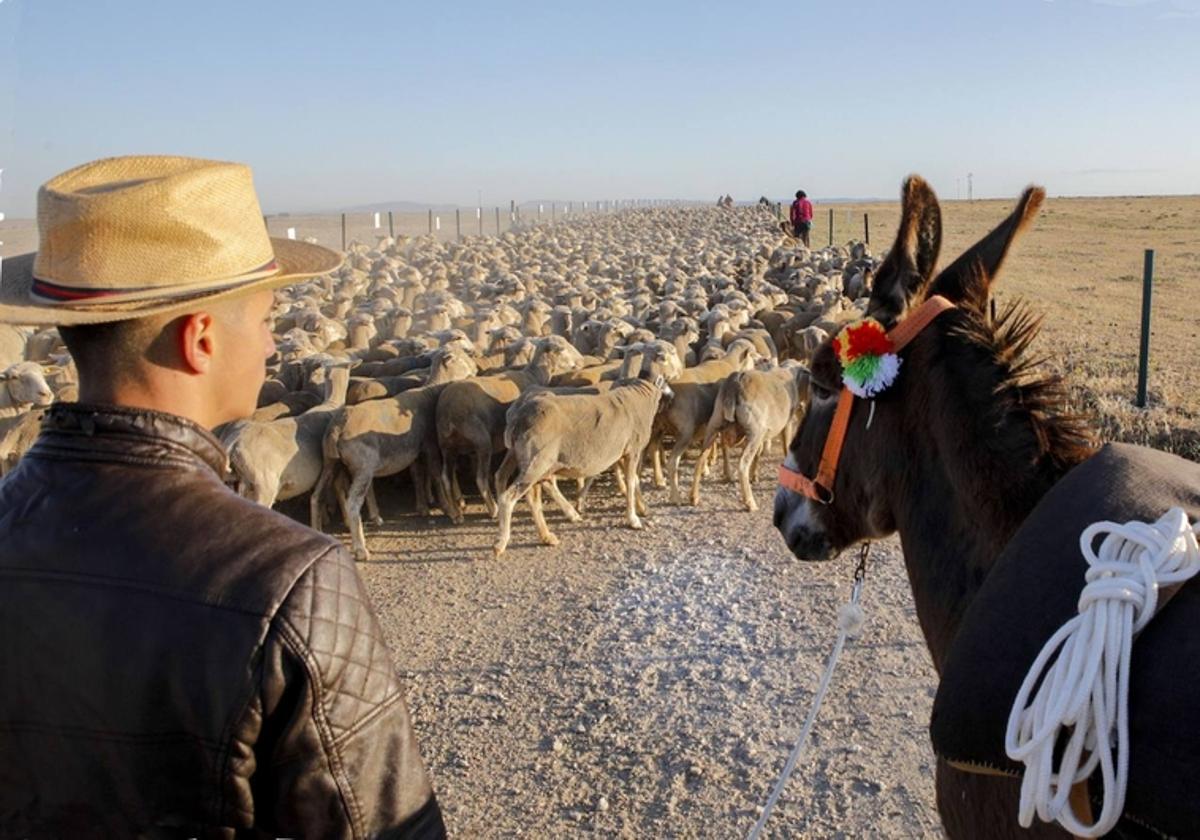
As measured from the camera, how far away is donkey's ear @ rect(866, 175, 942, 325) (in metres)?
2.68

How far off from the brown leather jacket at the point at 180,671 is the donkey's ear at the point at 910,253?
1.81 metres

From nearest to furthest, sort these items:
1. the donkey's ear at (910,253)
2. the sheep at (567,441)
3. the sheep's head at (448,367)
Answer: the donkey's ear at (910,253)
the sheep at (567,441)
the sheep's head at (448,367)

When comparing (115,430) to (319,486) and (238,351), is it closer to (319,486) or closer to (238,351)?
(238,351)

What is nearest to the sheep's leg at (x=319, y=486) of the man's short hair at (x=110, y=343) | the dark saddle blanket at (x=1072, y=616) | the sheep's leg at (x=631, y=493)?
the sheep's leg at (x=631, y=493)

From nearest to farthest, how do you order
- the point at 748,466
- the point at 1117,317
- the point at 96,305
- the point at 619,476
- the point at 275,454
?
the point at 96,305 < the point at 275,454 < the point at 748,466 < the point at 619,476 < the point at 1117,317

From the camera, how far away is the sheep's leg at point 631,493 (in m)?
9.70

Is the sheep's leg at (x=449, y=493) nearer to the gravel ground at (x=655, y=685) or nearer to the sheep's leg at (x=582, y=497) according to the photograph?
the gravel ground at (x=655, y=685)

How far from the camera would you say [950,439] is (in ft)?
7.95

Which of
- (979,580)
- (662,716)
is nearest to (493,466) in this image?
(662,716)

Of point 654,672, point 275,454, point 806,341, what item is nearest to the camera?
point 654,672

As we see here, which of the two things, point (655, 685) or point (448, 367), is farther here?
point (448, 367)

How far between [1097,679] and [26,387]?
11789 mm

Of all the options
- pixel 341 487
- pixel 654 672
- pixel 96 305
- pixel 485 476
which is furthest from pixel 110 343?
pixel 485 476

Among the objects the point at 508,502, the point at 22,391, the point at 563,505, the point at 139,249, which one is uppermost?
the point at 139,249
